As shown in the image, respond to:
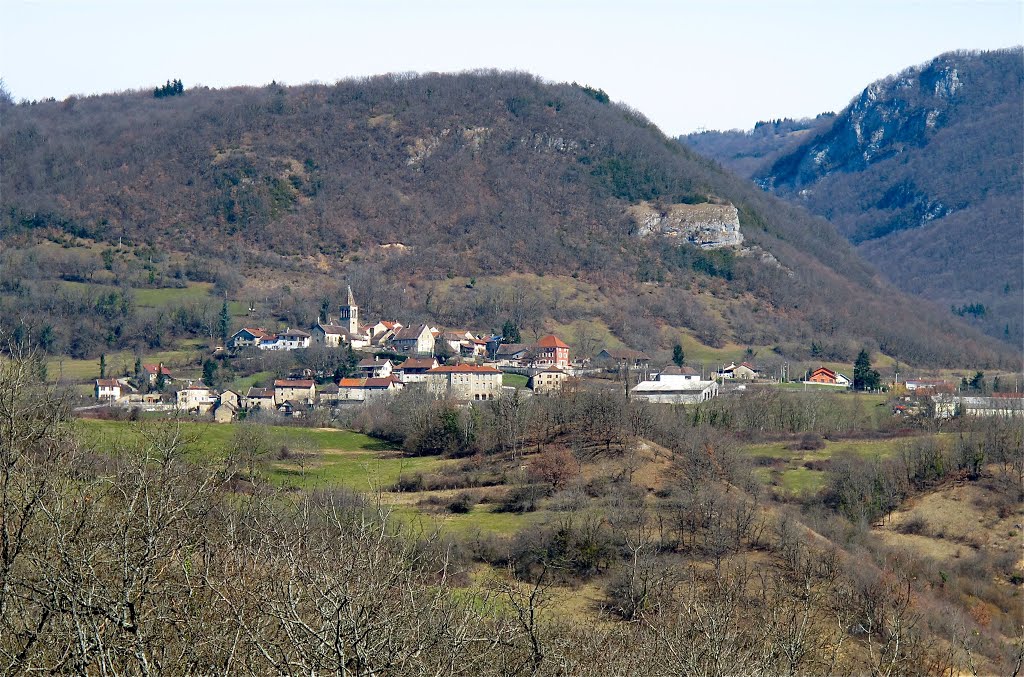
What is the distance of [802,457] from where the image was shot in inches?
2176

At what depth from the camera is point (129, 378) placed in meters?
80.2

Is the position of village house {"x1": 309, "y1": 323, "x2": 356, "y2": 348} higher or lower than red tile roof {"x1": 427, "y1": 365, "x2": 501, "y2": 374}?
higher

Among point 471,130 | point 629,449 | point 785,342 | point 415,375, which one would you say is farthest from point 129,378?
point 471,130

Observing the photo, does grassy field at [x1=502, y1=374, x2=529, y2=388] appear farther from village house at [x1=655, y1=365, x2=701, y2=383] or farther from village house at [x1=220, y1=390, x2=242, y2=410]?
village house at [x1=220, y1=390, x2=242, y2=410]

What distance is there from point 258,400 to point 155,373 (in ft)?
32.6

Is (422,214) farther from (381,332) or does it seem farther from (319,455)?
(319,455)

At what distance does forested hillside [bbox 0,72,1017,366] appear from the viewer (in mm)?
114500

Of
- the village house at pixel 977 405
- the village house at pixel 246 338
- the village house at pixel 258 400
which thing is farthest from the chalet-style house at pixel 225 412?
the village house at pixel 977 405

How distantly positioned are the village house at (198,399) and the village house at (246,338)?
1519 cm

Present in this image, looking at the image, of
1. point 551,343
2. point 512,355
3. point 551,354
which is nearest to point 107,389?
point 512,355

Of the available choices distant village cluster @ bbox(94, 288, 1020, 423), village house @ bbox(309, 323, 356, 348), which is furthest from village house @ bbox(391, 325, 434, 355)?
village house @ bbox(309, 323, 356, 348)

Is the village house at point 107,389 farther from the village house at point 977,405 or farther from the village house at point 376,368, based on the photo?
the village house at point 977,405

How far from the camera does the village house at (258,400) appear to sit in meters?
74.4

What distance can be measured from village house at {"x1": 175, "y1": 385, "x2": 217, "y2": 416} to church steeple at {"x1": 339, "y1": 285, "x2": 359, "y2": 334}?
26.2 metres
